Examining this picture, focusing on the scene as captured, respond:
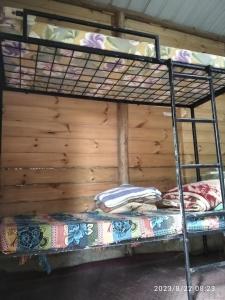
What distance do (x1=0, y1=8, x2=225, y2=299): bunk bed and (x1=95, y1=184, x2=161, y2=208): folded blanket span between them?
0.22m

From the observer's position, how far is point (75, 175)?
2.31 meters

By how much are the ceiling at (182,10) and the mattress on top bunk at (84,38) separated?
1.24m

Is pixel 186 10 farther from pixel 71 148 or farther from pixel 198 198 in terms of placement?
pixel 198 198

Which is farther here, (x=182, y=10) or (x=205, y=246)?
(x=182, y=10)

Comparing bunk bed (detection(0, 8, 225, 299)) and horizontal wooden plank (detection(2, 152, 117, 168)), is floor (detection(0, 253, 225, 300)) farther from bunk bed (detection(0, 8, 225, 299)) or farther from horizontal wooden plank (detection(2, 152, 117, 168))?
horizontal wooden plank (detection(2, 152, 117, 168))

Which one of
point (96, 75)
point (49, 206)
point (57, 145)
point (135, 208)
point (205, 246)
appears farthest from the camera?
point (205, 246)

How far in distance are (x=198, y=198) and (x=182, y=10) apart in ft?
6.61

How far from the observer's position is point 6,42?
54.9 inches

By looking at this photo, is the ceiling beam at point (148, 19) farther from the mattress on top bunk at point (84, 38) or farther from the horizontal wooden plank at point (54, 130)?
the mattress on top bunk at point (84, 38)

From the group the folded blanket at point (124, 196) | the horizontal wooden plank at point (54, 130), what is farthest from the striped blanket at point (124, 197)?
the horizontal wooden plank at point (54, 130)

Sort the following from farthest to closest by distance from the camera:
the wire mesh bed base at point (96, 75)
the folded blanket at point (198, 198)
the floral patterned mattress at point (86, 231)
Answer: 1. the folded blanket at point (198, 198)
2. the wire mesh bed base at point (96, 75)
3. the floral patterned mattress at point (86, 231)

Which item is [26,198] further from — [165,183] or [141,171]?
[165,183]

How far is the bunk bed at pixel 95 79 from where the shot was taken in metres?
1.30

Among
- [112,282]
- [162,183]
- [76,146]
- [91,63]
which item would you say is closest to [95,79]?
[91,63]
